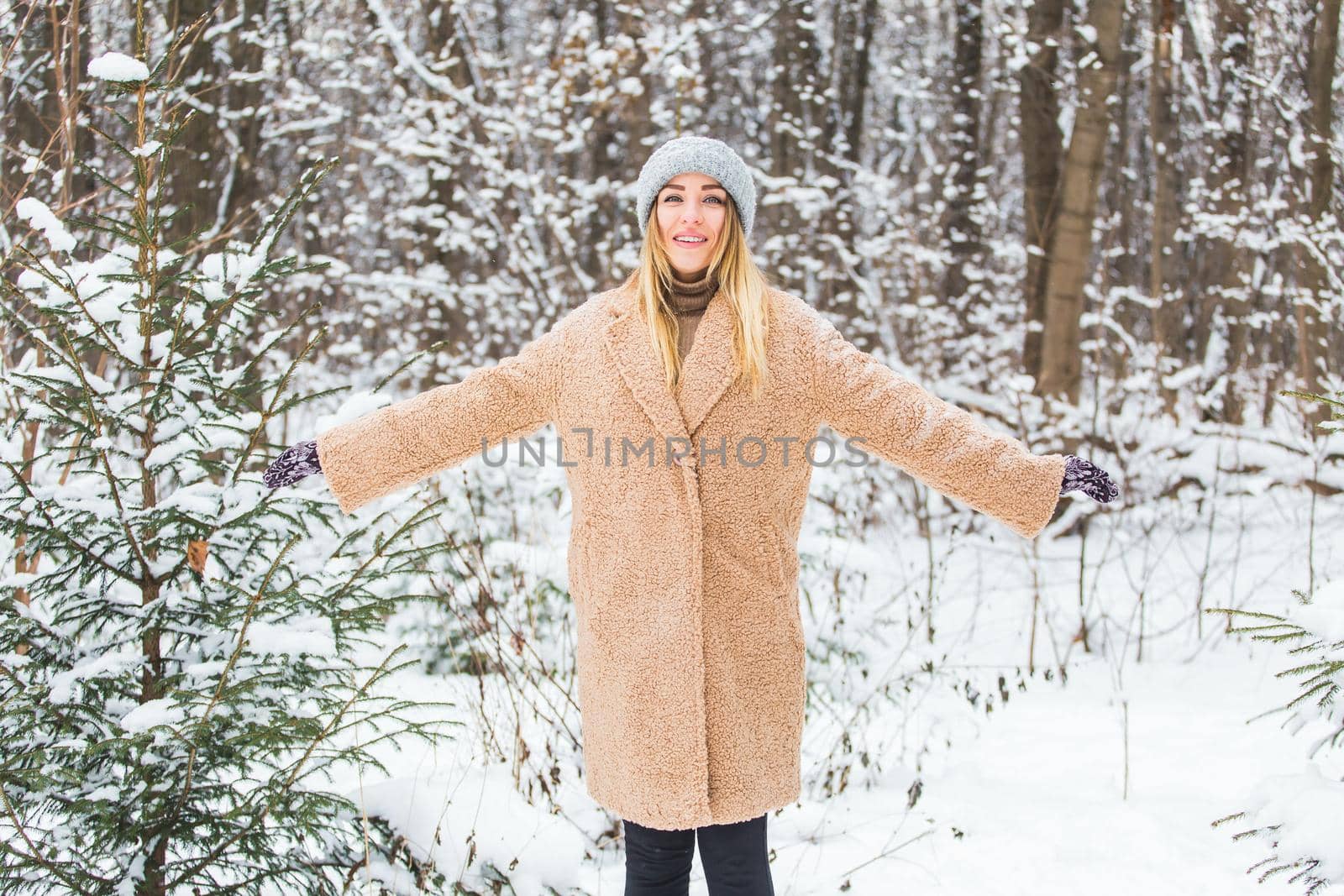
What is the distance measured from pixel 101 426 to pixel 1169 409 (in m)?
6.75

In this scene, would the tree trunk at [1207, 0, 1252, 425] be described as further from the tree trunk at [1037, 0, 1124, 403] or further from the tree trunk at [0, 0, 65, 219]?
the tree trunk at [0, 0, 65, 219]

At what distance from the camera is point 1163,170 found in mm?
9984

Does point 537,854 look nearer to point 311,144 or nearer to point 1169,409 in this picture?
point 1169,409

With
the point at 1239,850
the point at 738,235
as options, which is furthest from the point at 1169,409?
the point at 738,235

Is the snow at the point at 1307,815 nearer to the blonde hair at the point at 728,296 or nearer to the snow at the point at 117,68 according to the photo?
the blonde hair at the point at 728,296

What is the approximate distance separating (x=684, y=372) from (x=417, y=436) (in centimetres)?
57

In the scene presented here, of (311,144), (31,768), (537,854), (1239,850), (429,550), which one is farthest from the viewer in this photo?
(311,144)

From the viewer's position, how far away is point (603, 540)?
2105mm

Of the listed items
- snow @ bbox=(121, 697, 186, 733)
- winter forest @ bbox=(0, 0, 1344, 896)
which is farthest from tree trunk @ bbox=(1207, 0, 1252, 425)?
snow @ bbox=(121, 697, 186, 733)

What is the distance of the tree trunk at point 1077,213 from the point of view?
632 centimetres

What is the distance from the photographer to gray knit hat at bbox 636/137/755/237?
212 cm

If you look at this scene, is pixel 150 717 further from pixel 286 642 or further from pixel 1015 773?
pixel 1015 773

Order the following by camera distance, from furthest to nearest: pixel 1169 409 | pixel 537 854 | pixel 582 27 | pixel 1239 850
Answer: pixel 582 27, pixel 1169 409, pixel 1239 850, pixel 537 854

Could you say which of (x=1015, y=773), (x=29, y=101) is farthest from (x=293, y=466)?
(x=29, y=101)
